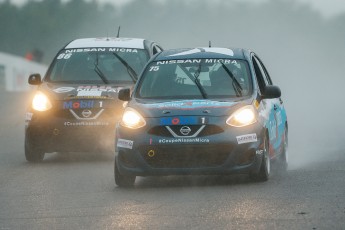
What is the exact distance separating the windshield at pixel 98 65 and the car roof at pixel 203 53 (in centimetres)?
256

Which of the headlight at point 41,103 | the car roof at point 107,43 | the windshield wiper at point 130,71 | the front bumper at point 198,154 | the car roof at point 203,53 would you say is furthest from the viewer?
the car roof at point 107,43

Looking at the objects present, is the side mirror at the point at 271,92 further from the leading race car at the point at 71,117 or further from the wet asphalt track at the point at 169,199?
the leading race car at the point at 71,117

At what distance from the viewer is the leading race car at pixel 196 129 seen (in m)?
11.8

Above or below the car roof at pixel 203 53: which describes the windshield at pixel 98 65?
below

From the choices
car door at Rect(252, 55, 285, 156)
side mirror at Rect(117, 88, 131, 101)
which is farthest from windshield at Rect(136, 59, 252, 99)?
car door at Rect(252, 55, 285, 156)

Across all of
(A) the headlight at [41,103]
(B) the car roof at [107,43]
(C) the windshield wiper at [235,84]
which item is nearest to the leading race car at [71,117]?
(A) the headlight at [41,103]

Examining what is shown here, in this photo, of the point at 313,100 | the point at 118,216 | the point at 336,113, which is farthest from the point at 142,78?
the point at 313,100

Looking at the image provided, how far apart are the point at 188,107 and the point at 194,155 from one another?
21.9 inches

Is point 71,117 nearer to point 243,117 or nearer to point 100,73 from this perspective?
point 100,73

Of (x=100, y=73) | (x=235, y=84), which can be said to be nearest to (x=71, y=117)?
(x=100, y=73)

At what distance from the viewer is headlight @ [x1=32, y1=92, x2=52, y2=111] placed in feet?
50.6

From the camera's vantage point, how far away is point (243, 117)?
39.5ft

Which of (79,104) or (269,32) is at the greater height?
(79,104)

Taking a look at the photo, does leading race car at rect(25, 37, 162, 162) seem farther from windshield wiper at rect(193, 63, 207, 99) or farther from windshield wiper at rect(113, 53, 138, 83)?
windshield wiper at rect(193, 63, 207, 99)
